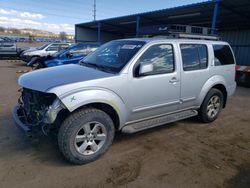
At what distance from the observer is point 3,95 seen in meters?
6.32

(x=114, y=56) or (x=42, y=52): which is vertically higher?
(x=42, y=52)

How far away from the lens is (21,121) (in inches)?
121

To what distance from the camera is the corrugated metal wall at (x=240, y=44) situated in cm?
1638

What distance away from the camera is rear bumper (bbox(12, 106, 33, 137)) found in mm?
2752

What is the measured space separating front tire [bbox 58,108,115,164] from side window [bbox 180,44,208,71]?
1.95m

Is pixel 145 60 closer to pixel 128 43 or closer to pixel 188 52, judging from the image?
pixel 128 43

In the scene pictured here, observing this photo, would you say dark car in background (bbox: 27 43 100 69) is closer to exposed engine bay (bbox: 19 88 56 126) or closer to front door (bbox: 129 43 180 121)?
exposed engine bay (bbox: 19 88 56 126)

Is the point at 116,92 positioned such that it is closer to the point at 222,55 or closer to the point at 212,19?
the point at 222,55

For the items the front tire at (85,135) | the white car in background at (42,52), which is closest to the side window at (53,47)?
the white car in background at (42,52)

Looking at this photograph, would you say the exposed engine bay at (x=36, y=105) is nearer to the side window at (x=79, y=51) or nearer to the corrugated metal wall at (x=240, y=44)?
the side window at (x=79, y=51)

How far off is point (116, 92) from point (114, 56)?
0.87m

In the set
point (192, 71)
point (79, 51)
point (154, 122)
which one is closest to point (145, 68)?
point (154, 122)

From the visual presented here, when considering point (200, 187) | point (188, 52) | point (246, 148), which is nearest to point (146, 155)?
point (200, 187)

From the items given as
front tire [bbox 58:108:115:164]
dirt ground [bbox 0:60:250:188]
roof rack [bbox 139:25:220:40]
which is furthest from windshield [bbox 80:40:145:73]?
dirt ground [bbox 0:60:250:188]
